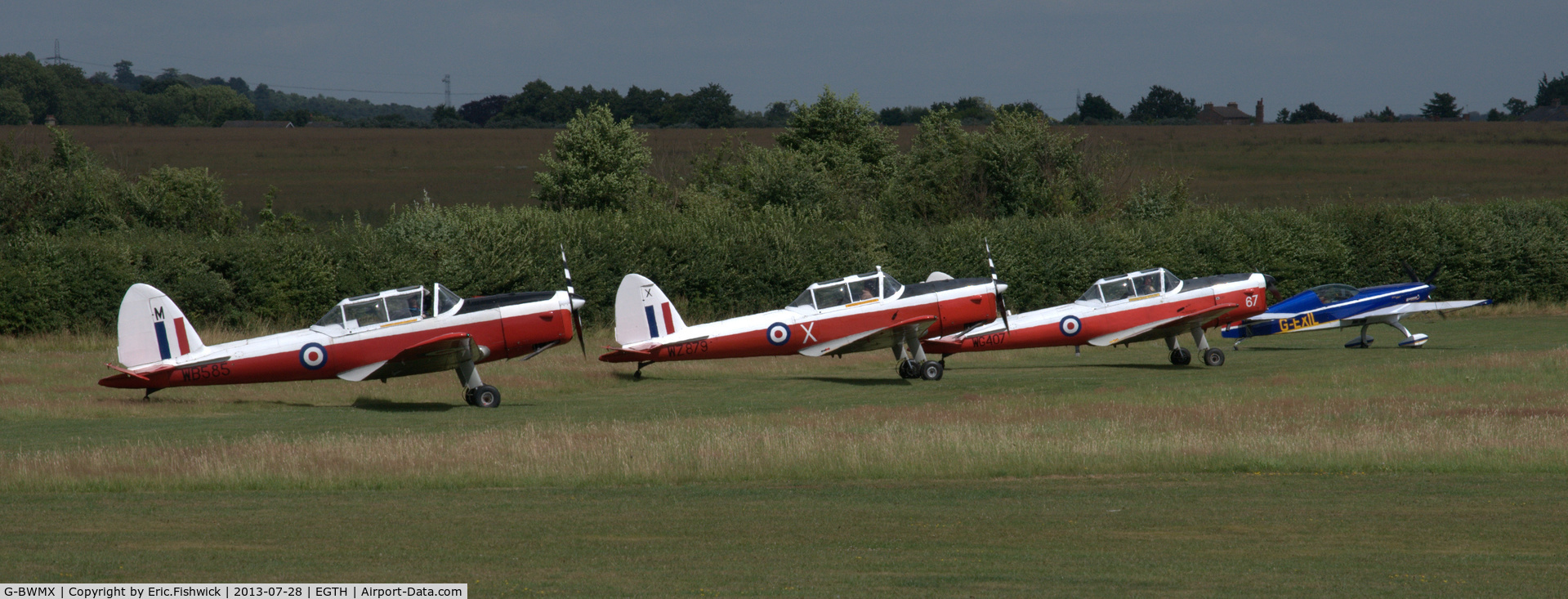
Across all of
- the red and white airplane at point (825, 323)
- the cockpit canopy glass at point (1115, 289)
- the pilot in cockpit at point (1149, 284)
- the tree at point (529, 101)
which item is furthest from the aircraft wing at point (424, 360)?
the tree at point (529, 101)

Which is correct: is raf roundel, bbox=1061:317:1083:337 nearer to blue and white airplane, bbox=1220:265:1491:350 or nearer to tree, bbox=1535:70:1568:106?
blue and white airplane, bbox=1220:265:1491:350

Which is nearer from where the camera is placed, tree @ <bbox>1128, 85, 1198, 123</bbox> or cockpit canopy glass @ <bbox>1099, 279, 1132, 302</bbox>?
cockpit canopy glass @ <bbox>1099, 279, 1132, 302</bbox>

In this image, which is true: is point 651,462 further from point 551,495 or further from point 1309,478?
point 1309,478

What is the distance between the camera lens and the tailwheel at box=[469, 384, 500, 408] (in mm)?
21281

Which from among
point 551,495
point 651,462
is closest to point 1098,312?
point 651,462

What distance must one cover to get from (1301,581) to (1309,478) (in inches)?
229

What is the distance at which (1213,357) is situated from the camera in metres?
27.8

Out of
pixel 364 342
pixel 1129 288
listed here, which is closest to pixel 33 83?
pixel 364 342

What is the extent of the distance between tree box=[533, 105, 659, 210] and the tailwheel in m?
→ 26.5

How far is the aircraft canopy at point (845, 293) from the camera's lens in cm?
2492

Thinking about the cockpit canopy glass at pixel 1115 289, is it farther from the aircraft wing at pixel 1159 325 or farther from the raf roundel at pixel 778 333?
the raf roundel at pixel 778 333

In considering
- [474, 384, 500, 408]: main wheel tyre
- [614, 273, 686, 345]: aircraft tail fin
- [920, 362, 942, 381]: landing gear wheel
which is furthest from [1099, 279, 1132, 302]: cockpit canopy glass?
[474, 384, 500, 408]: main wheel tyre

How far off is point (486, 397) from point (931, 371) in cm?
881

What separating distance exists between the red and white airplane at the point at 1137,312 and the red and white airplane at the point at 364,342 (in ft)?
31.5
